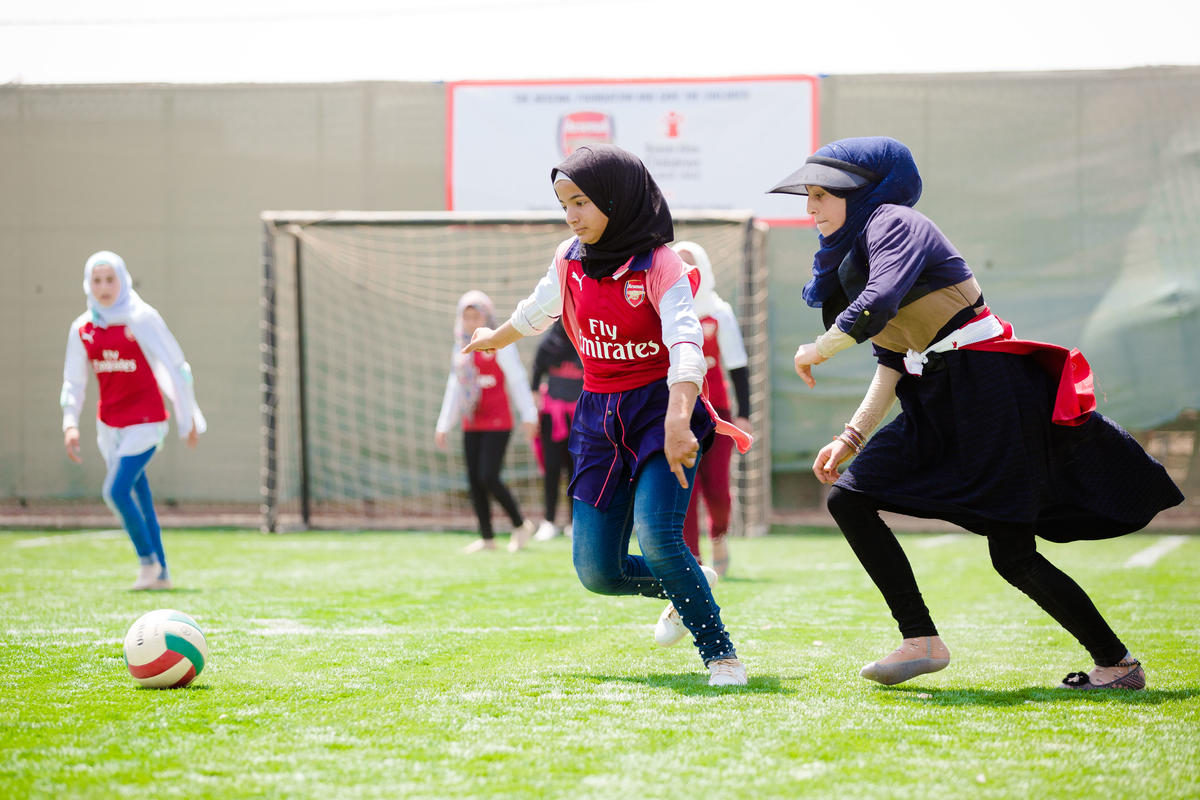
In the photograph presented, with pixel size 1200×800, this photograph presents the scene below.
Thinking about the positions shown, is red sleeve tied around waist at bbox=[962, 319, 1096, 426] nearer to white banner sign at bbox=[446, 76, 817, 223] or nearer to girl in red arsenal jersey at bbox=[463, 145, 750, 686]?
girl in red arsenal jersey at bbox=[463, 145, 750, 686]

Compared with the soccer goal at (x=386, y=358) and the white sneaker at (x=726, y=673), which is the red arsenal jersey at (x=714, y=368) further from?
the soccer goal at (x=386, y=358)

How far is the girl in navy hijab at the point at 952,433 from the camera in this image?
3.84 m

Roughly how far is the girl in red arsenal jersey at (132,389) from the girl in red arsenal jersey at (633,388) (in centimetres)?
370

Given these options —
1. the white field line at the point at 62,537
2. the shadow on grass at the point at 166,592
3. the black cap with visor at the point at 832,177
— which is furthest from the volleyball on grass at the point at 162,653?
the white field line at the point at 62,537

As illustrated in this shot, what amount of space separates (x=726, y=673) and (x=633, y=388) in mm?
955

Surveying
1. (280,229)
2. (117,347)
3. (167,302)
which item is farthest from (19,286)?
(117,347)

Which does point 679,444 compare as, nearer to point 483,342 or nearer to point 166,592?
point 483,342

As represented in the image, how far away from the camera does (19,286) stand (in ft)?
43.0

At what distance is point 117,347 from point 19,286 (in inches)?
263

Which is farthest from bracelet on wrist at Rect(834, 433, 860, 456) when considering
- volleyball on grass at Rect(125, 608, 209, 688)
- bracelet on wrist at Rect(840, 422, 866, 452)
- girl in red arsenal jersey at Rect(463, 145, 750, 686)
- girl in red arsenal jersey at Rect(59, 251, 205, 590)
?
girl in red arsenal jersey at Rect(59, 251, 205, 590)

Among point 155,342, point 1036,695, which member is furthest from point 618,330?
point 155,342

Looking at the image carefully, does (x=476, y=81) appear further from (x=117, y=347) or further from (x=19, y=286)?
(x=117, y=347)

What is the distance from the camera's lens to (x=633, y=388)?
420 cm

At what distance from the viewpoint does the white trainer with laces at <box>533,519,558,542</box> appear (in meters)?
10.8
